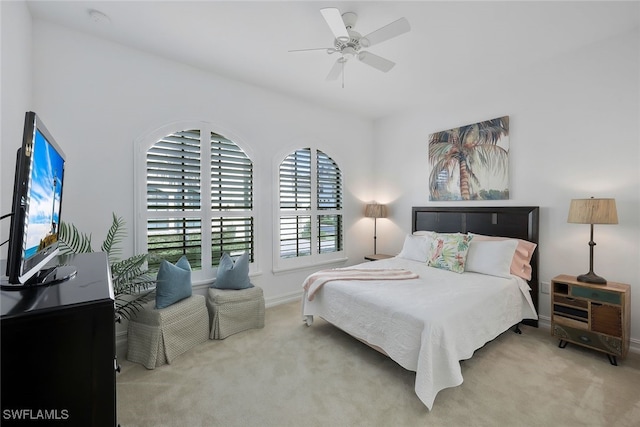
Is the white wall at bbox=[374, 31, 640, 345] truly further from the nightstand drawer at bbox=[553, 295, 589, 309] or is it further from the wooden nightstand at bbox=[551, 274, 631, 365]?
the nightstand drawer at bbox=[553, 295, 589, 309]

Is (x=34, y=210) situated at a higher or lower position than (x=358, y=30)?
lower

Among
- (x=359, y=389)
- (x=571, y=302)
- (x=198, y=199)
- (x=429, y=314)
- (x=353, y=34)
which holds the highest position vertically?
(x=353, y=34)

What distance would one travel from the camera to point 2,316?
2.27 ft

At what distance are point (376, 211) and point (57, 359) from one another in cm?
407

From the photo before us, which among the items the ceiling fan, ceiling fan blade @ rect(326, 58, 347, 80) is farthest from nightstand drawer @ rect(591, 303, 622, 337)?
ceiling fan blade @ rect(326, 58, 347, 80)

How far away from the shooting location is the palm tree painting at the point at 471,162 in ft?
10.9

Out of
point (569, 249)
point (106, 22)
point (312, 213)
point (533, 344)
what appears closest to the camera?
point (106, 22)

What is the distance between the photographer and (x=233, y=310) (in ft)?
9.33

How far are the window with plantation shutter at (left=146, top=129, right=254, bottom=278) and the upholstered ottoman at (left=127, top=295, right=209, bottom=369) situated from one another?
0.54 meters

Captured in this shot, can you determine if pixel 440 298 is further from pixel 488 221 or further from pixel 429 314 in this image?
pixel 488 221

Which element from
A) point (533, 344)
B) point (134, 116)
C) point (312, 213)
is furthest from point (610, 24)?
point (134, 116)

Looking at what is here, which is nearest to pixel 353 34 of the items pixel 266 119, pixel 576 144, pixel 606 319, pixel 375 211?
pixel 266 119

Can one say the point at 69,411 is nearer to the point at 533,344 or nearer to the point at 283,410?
the point at 283,410

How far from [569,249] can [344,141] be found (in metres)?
3.09
